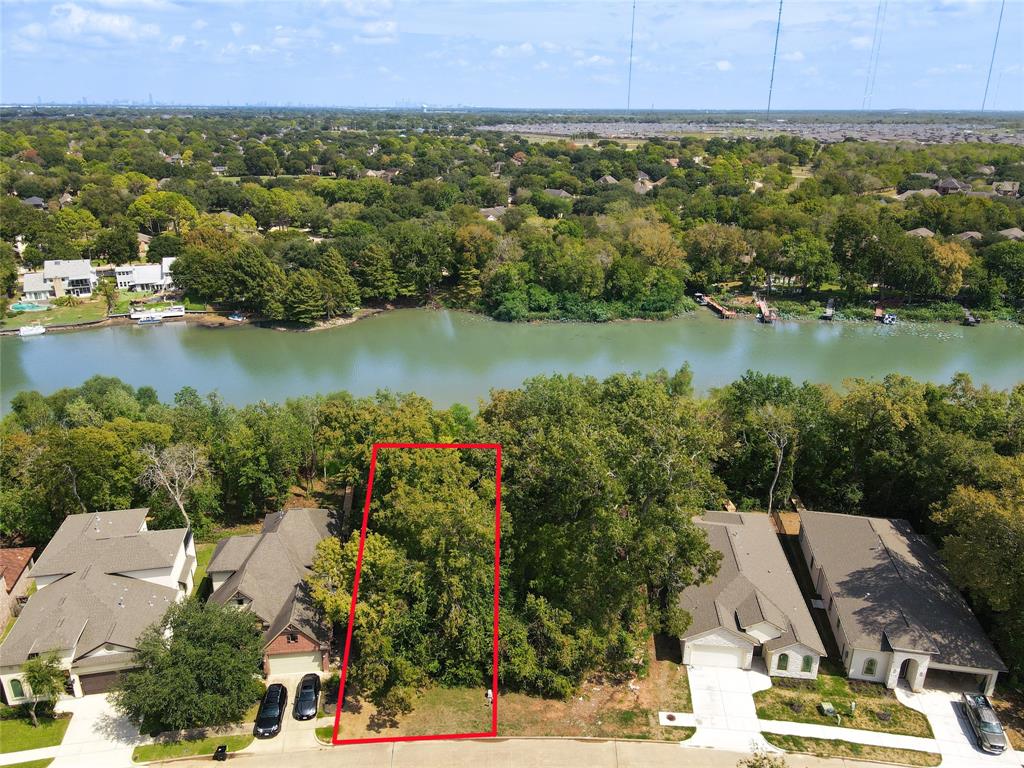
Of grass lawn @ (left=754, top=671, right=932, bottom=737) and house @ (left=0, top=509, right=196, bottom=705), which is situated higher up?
house @ (left=0, top=509, right=196, bottom=705)

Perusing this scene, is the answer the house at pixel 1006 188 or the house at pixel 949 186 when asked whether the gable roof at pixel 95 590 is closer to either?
the house at pixel 949 186

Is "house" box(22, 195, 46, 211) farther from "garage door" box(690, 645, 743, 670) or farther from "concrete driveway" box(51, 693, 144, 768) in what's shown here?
"garage door" box(690, 645, 743, 670)

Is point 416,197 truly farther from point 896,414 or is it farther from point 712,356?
point 896,414

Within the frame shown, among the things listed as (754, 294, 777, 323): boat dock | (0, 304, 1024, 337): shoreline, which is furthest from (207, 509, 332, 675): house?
(754, 294, 777, 323): boat dock

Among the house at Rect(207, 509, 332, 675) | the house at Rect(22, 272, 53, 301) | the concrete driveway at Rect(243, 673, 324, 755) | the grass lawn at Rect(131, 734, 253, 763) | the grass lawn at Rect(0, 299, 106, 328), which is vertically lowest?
the grass lawn at Rect(131, 734, 253, 763)

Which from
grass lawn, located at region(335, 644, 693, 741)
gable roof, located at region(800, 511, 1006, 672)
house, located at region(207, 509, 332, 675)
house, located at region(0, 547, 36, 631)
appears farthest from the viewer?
house, located at region(0, 547, 36, 631)

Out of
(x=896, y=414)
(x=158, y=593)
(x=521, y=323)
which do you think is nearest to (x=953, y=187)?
(x=521, y=323)

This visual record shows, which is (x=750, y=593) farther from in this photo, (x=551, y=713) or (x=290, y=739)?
(x=290, y=739)

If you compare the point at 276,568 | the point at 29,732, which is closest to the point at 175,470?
the point at 276,568
